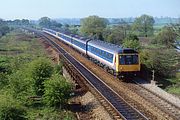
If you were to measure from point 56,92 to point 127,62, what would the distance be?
392 inches

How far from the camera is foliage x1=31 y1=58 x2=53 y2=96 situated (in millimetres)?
26734

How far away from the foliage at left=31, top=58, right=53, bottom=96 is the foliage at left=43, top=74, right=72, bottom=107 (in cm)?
261

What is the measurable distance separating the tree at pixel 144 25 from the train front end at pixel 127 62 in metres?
100

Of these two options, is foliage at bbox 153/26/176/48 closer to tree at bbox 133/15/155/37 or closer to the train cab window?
the train cab window

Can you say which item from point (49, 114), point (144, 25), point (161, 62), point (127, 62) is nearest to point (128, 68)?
point (127, 62)

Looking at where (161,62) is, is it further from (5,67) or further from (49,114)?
(5,67)

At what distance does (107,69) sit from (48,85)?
43.3ft

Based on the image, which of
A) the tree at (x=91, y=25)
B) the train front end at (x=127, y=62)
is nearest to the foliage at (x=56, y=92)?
the train front end at (x=127, y=62)

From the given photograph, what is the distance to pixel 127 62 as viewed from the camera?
31.7 metres

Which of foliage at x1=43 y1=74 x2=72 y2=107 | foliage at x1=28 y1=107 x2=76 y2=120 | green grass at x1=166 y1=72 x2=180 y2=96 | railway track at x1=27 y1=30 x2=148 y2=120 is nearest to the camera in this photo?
railway track at x1=27 y1=30 x2=148 y2=120

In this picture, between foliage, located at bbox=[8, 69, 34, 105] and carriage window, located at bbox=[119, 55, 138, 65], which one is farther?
carriage window, located at bbox=[119, 55, 138, 65]

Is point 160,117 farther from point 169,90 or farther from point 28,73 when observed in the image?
point 28,73

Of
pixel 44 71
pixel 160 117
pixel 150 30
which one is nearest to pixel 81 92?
pixel 44 71

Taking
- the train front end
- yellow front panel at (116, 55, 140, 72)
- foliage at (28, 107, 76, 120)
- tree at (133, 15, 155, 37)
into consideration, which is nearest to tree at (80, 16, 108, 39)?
tree at (133, 15, 155, 37)
